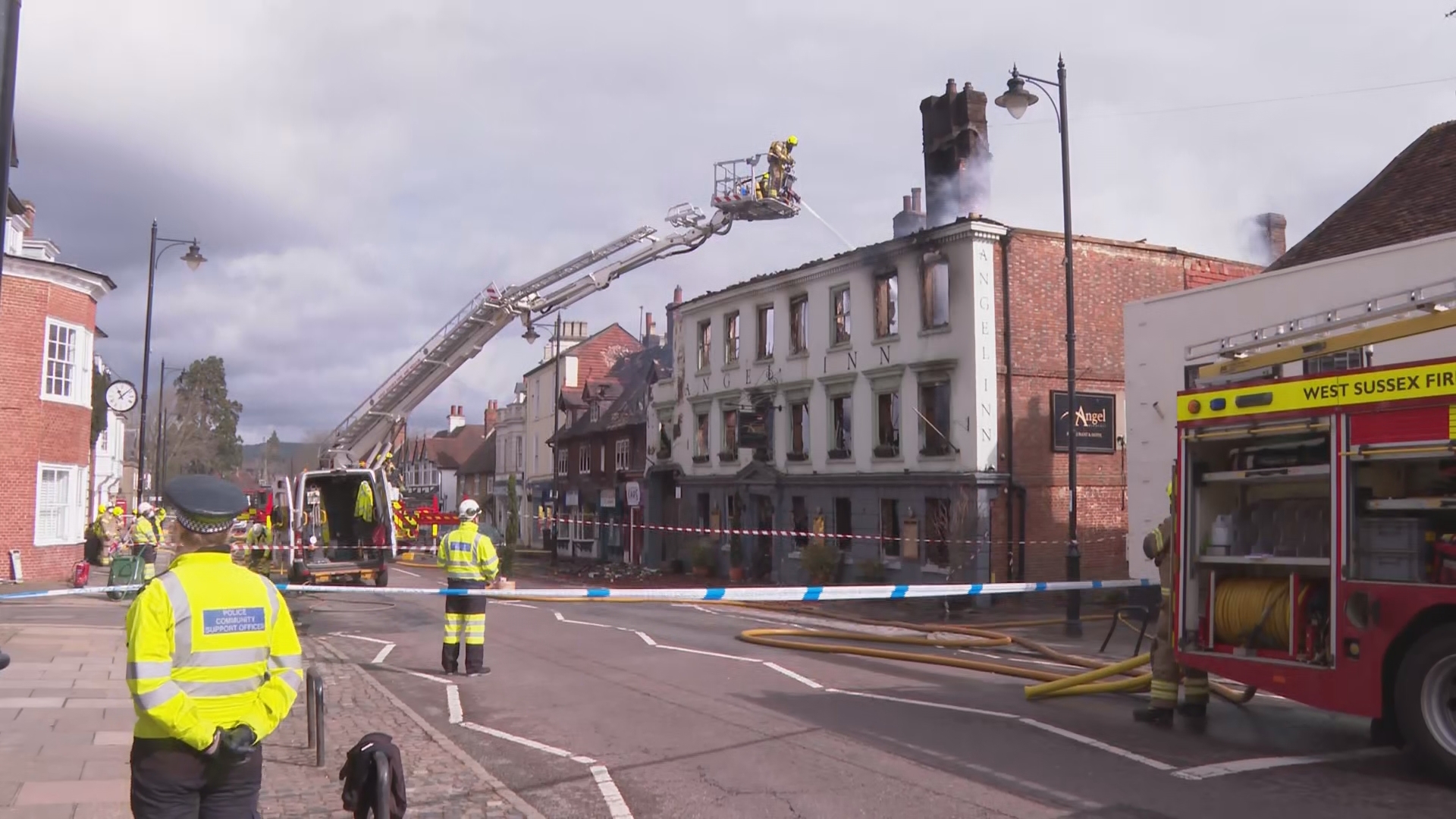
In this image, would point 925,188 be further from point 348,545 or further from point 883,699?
point 883,699

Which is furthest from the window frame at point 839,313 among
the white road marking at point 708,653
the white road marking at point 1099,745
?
the white road marking at point 1099,745

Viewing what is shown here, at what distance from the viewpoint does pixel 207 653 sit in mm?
3953

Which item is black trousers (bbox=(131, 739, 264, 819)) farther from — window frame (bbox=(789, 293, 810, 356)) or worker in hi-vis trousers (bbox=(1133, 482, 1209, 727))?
window frame (bbox=(789, 293, 810, 356))

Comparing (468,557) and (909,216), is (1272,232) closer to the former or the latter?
(909,216)

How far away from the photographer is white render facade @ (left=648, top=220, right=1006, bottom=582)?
24.7m

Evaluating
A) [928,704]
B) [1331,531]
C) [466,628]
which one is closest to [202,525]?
[1331,531]

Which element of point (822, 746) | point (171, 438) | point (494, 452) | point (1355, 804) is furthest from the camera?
point (171, 438)

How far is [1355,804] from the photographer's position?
6445 millimetres

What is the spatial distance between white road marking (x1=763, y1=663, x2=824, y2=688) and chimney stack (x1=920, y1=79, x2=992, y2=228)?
663 inches

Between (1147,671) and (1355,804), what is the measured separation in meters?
4.00

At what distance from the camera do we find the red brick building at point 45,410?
2361 centimetres

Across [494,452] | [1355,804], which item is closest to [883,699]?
[1355,804]

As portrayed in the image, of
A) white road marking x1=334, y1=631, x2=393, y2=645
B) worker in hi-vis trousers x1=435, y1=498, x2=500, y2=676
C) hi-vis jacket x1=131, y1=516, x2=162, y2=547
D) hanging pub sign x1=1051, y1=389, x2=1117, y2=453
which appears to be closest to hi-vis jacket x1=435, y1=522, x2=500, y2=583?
worker in hi-vis trousers x1=435, y1=498, x2=500, y2=676

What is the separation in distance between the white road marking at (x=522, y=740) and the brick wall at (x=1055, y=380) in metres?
17.0
